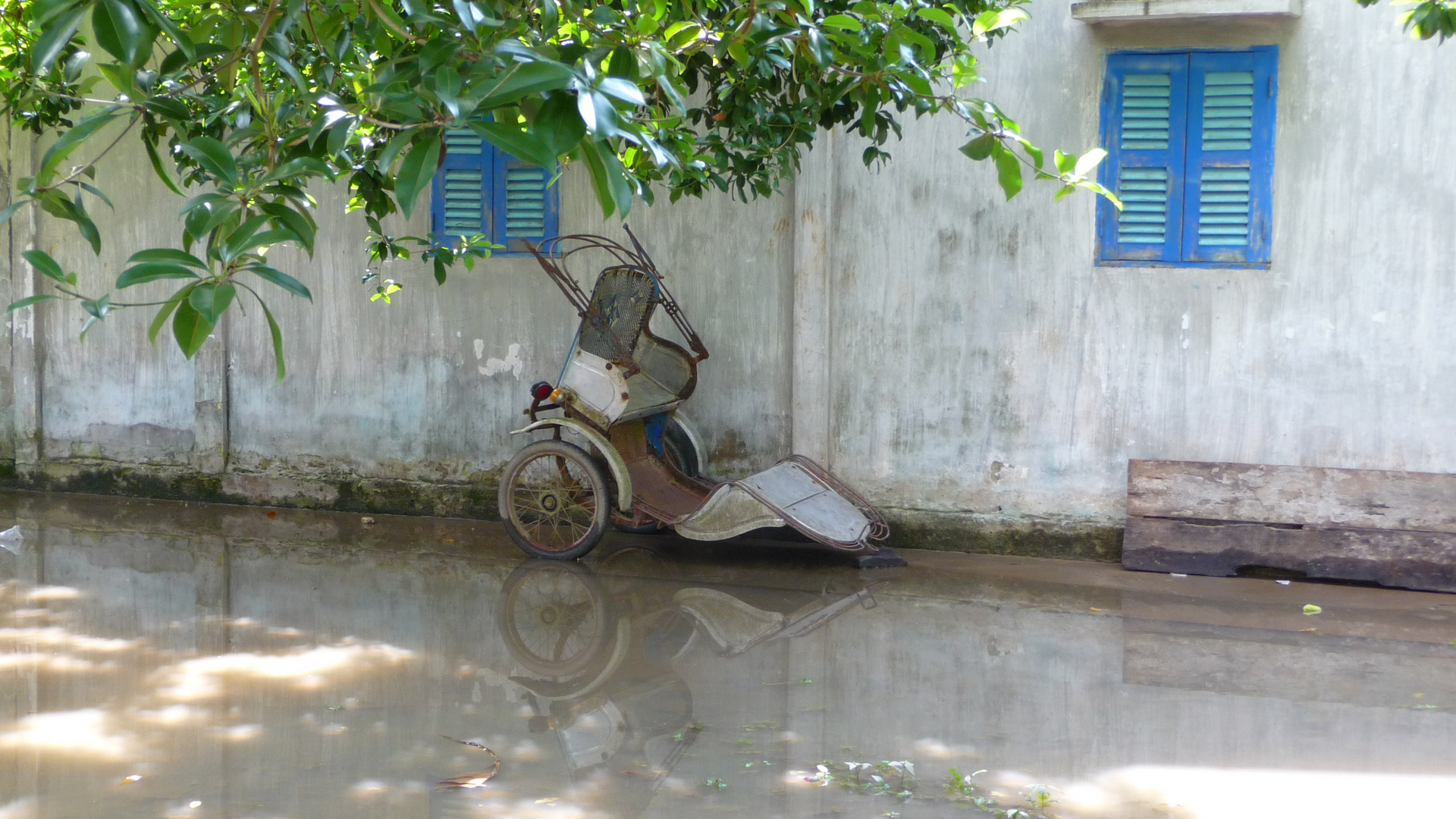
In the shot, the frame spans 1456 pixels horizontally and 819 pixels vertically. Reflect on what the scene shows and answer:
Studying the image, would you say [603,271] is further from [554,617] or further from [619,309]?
[554,617]

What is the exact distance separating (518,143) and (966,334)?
5276 millimetres

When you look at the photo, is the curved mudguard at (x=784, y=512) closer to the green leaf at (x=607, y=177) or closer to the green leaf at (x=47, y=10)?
the green leaf at (x=607, y=177)

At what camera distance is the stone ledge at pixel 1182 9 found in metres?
5.64

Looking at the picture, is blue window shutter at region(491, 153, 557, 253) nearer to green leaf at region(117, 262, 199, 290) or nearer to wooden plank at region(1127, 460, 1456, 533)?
wooden plank at region(1127, 460, 1456, 533)

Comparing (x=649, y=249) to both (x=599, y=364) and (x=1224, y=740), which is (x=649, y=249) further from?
(x=1224, y=740)

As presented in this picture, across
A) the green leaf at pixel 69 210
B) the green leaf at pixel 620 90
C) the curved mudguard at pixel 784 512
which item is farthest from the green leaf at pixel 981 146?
the curved mudguard at pixel 784 512

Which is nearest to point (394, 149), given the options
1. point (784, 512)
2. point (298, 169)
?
point (298, 169)

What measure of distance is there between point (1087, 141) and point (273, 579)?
4.85m

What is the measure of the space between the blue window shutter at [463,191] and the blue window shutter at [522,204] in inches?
3.2

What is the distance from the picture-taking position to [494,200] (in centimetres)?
712

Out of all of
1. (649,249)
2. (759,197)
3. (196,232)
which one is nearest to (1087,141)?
(759,197)

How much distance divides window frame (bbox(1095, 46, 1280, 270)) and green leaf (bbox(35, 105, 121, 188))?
5375mm

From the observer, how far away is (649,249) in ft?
22.7

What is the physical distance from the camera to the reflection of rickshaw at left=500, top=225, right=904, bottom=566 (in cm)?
593
